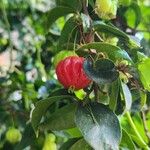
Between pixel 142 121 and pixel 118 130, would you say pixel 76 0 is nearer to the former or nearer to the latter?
pixel 118 130

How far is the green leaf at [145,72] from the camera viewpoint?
860 mm

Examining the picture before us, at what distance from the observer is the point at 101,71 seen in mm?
820

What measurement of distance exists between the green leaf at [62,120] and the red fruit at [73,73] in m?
0.08

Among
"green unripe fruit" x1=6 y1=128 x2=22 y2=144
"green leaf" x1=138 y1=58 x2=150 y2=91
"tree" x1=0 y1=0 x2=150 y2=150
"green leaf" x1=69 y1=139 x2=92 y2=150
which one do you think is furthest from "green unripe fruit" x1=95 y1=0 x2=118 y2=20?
"green unripe fruit" x1=6 y1=128 x2=22 y2=144

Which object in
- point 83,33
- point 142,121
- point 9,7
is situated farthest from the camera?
point 9,7

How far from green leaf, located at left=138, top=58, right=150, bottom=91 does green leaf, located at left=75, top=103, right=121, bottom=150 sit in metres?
0.08

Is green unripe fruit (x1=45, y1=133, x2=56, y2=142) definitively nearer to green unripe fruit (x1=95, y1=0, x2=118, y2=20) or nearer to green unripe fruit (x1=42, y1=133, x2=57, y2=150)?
green unripe fruit (x1=42, y1=133, x2=57, y2=150)

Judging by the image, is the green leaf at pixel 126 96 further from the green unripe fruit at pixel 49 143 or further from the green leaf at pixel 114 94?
the green unripe fruit at pixel 49 143

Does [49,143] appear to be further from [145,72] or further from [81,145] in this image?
[145,72]

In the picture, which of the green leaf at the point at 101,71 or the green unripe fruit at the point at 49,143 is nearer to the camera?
the green leaf at the point at 101,71

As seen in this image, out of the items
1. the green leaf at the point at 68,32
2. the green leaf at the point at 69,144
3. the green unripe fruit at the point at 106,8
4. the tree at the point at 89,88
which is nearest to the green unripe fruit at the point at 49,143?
the tree at the point at 89,88

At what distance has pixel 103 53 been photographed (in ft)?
2.80

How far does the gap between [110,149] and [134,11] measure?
591mm

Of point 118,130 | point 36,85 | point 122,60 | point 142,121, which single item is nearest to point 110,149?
point 118,130
